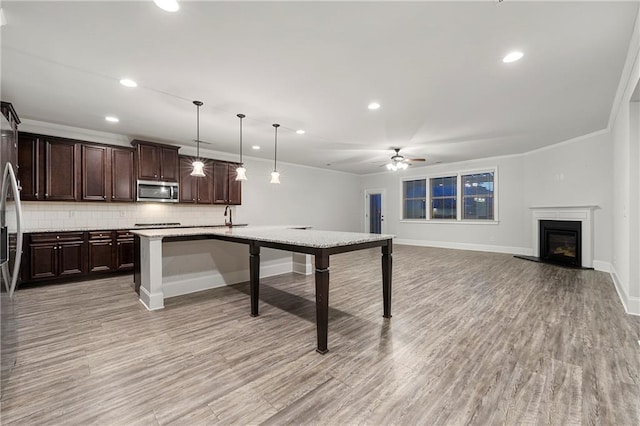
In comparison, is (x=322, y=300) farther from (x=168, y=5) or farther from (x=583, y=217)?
(x=583, y=217)

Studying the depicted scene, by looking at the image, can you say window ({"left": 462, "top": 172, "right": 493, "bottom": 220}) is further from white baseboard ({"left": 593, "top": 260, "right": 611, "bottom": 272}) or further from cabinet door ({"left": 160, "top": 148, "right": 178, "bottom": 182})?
cabinet door ({"left": 160, "top": 148, "right": 178, "bottom": 182})

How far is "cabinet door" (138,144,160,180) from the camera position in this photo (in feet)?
17.2

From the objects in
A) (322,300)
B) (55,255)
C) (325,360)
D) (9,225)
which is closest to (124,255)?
(55,255)

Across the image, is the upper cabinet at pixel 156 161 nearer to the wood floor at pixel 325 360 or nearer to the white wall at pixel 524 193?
the wood floor at pixel 325 360

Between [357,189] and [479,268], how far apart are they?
5720 mm

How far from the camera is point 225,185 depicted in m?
6.48

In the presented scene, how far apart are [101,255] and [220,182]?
262 cm

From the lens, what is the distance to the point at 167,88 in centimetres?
328

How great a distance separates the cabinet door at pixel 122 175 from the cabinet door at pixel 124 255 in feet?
2.67

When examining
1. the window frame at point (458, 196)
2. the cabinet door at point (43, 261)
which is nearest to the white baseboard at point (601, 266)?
the window frame at point (458, 196)

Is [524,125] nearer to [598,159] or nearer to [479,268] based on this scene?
[598,159]

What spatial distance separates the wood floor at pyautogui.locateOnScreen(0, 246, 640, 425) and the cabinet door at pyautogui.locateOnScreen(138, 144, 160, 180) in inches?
91.7

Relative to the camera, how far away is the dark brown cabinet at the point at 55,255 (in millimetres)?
4180

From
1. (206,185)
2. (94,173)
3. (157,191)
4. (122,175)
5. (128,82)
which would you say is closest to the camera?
(128,82)
